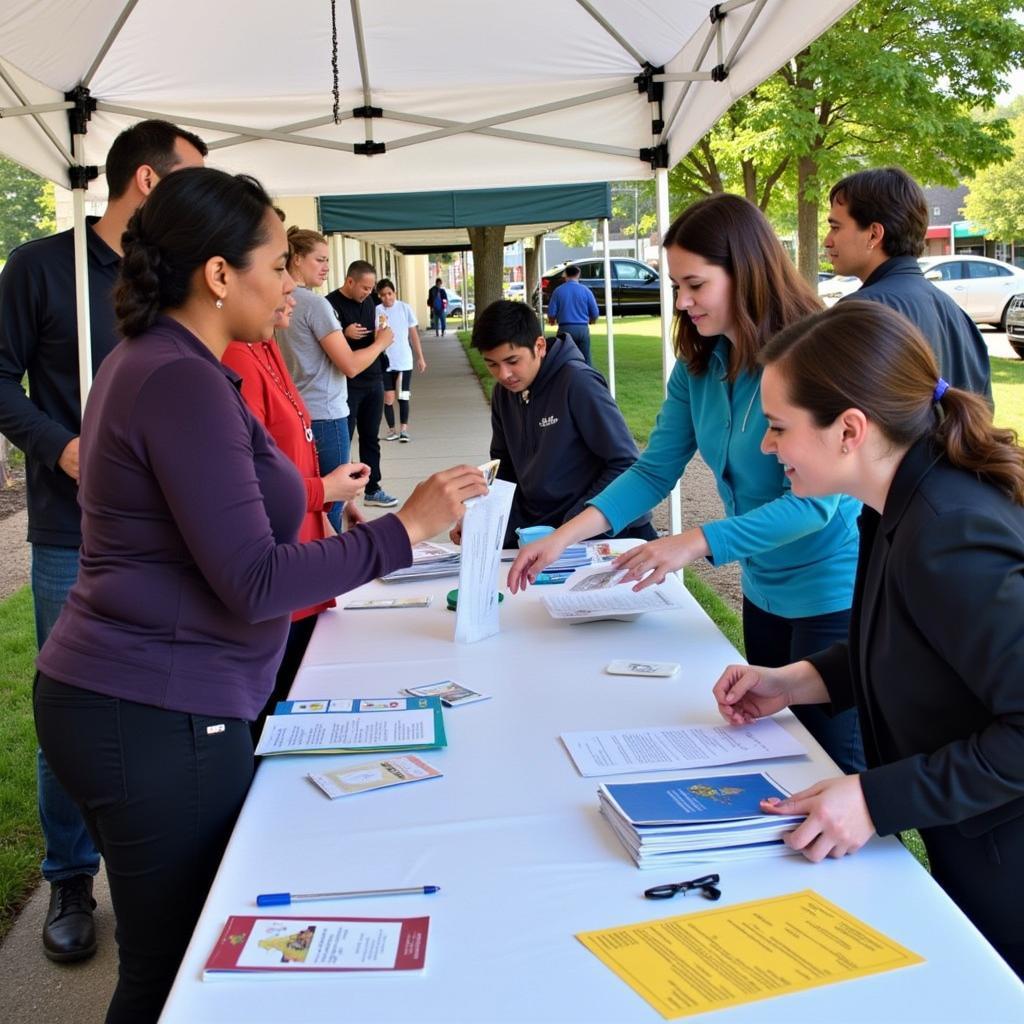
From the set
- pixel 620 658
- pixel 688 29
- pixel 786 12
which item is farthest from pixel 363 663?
pixel 688 29

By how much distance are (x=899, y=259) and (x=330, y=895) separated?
3.11 meters

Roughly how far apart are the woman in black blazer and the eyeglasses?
139mm

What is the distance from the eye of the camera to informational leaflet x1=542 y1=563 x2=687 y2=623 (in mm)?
2691

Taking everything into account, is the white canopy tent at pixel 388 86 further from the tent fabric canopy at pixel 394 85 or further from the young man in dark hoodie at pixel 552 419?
the young man in dark hoodie at pixel 552 419

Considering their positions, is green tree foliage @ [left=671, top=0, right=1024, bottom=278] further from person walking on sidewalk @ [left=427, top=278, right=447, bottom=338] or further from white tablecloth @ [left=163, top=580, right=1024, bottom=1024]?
person walking on sidewalk @ [left=427, top=278, right=447, bottom=338]

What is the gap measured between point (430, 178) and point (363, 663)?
3.22 m

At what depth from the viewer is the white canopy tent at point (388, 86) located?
416cm

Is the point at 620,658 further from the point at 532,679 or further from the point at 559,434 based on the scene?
the point at 559,434

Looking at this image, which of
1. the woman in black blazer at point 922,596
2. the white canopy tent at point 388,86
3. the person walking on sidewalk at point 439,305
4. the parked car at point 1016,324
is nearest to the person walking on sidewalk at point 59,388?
the white canopy tent at point 388,86

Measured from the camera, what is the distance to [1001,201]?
3716cm

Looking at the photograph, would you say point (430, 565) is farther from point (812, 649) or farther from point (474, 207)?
point (474, 207)

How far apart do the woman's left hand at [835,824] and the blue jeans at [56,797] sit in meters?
1.97

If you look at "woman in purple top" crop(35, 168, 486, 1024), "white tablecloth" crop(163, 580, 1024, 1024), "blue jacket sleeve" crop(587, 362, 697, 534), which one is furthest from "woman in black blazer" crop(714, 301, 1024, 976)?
"blue jacket sleeve" crop(587, 362, 697, 534)

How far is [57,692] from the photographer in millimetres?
1757
